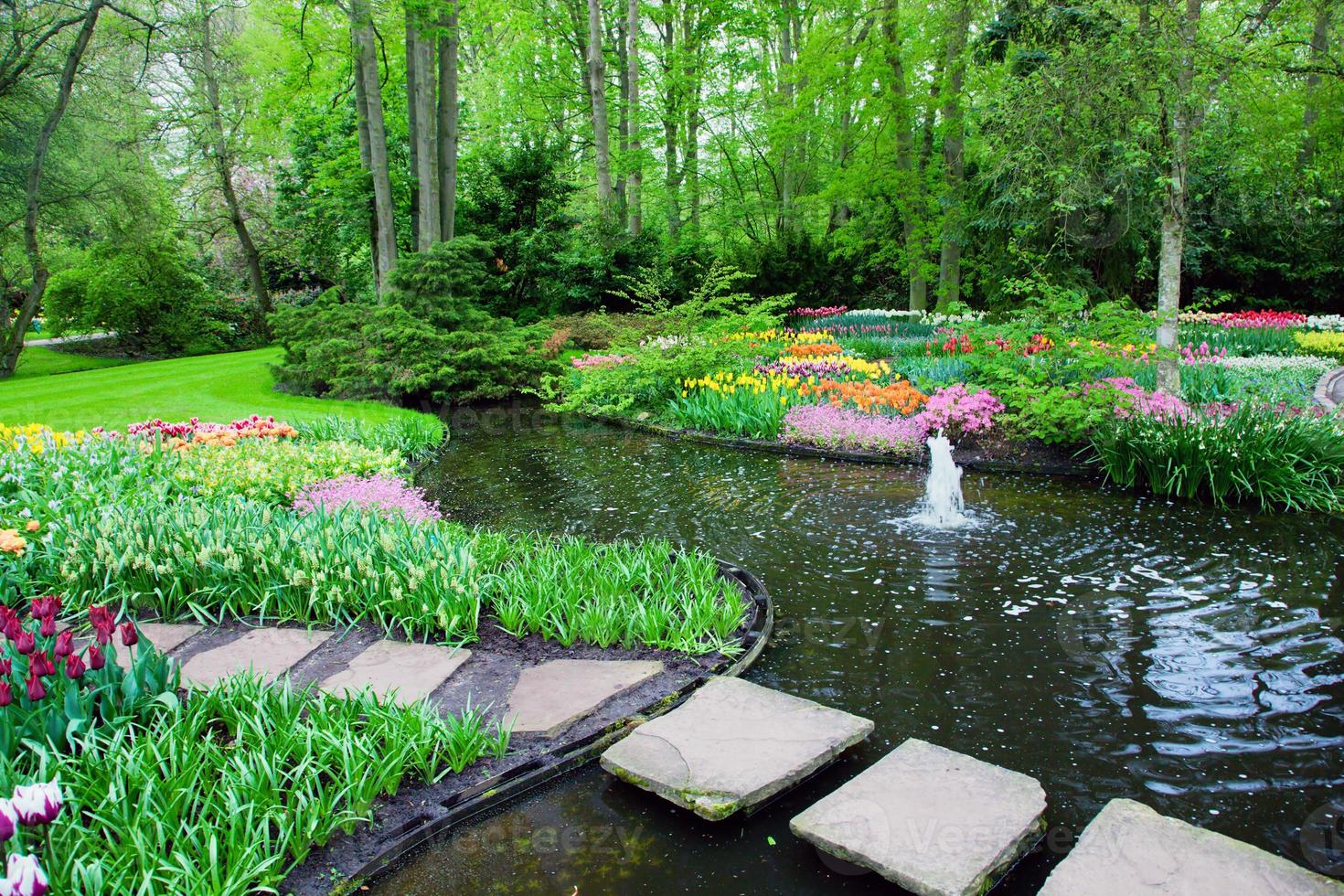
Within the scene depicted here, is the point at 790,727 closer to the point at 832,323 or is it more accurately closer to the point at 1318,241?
the point at 832,323

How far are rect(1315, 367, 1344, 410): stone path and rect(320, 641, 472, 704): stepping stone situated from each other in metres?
8.39

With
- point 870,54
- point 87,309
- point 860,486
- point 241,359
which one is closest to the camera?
point 860,486

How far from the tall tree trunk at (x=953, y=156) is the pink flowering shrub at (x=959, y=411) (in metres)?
8.06

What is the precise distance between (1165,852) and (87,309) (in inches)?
940

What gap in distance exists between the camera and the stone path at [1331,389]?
27.2ft

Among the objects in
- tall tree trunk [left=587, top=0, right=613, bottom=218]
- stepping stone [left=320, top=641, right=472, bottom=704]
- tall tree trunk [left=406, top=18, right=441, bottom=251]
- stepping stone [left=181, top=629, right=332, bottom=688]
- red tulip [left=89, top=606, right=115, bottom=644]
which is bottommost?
stepping stone [left=320, top=641, right=472, bottom=704]

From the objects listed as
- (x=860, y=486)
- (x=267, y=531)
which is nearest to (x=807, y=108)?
(x=860, y=486)

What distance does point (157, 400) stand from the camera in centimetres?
1130

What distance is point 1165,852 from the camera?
2258 millimetres

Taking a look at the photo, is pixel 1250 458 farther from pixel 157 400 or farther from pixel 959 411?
pixel 157 400

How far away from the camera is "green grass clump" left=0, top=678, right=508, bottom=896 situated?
212 centimetres

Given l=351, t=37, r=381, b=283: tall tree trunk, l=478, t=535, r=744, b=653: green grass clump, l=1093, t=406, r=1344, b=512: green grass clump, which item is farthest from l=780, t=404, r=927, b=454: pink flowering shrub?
l=351, t=37, r=381, b=283: tall tree trunk

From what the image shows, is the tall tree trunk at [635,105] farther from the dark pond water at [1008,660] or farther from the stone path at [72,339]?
the dark pond water at [1008,660]

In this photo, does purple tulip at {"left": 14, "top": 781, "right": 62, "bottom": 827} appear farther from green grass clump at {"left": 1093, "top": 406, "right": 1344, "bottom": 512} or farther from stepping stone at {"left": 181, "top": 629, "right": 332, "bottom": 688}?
green grass clump at {"left": 1093, "top": 406, "right": 1344, "bottom": 512}
